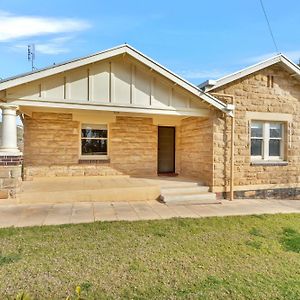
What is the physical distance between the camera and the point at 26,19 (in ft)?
34.2

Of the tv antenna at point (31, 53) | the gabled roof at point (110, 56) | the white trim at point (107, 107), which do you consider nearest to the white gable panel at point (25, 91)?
the white trim at point (107, 107)

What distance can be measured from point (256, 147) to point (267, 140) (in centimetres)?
53

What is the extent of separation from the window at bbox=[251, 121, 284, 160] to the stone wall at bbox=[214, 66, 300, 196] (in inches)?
10.4

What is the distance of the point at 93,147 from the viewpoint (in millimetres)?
10898

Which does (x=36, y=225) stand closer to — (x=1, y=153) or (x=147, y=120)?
(x=1, y=153)

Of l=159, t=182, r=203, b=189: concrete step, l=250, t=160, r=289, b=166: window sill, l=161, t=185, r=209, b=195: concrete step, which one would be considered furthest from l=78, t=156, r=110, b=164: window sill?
l=250, t=160, r=289, b=166: window sill

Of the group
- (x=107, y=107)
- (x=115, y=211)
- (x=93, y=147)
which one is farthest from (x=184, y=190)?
(x=93, y=147)

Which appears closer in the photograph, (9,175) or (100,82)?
(9,175)

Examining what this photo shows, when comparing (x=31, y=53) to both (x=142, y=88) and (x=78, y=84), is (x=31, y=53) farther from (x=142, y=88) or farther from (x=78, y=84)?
(x=142, y=88)

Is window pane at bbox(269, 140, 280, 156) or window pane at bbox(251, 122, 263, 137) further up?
window pane at bbox(251, 122, 263, 137)

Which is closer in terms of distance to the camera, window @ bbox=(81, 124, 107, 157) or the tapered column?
the tapered column

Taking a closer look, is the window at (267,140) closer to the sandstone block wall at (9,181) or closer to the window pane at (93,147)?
the window pane at (93,147)

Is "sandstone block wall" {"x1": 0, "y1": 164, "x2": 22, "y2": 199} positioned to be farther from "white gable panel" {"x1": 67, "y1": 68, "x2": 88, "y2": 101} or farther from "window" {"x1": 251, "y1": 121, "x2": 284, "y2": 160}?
"window" {"x1": 251, "y1": 121, "x2": 284, "y2": 160}

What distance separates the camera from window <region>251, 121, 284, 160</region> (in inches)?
387
